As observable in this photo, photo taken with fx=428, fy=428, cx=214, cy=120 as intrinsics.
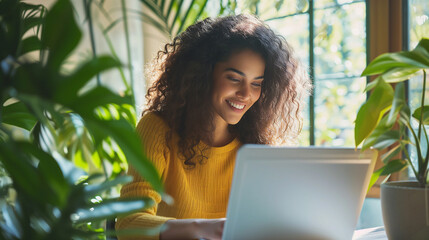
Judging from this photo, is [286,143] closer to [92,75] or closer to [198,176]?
[198,176]

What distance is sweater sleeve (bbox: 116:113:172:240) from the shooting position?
1152 millimetres

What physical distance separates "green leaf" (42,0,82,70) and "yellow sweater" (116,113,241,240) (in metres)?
0.86

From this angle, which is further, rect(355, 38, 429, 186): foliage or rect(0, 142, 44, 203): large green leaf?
rect(355, 38, 429, 186): foliage

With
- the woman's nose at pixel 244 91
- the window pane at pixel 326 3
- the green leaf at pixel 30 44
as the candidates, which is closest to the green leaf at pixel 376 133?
the woman's nose at pixel 244 91

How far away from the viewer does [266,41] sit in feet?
4.97

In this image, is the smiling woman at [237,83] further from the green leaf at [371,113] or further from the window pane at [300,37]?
the window pane at [300,37]

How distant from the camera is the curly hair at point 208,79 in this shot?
4.90 feet

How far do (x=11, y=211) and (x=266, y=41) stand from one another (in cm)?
107

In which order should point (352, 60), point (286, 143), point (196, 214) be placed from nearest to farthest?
1. point (196, 214)
2. point (286, 143)
3. point (352, 60)

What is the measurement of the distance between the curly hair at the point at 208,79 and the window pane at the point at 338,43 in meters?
0.73

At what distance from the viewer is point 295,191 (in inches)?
35.4

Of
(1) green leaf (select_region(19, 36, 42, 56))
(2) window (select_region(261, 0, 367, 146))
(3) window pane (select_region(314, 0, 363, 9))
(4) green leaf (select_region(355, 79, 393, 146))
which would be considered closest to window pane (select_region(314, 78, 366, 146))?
(2) window (select_region(261, 0, 367, 146))

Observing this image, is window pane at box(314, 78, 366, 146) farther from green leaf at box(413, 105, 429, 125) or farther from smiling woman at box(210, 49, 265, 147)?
green leaf at box(413, 105, 429, 125)

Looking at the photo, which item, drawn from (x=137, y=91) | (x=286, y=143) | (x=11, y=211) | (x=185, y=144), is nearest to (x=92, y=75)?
(x=11, y=211)
